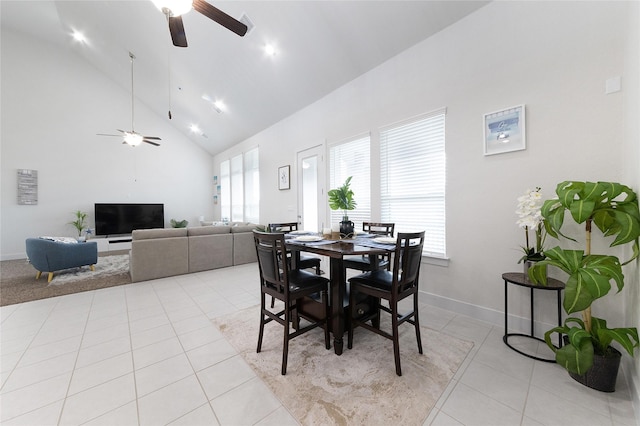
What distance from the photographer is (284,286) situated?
5.71 ft

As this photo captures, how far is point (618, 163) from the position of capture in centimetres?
175

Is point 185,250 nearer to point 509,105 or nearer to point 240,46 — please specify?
point 240,46

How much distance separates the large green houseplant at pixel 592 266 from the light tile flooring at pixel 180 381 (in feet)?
0.91

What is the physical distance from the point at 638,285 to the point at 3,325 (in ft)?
17.5

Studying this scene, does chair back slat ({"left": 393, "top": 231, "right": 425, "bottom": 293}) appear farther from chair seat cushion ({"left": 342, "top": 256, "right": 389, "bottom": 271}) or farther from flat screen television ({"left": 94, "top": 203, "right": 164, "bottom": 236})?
flat screen television ({"left": 94, "top": 203, "right": 164, "bottom": 236})

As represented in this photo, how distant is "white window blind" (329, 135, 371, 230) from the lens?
356 cm

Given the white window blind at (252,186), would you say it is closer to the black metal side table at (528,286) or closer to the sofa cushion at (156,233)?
the sofa cushion at (156,233)

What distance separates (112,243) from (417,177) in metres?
7.97

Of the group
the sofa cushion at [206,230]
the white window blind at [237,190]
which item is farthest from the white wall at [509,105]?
the white window blind at [237,190]

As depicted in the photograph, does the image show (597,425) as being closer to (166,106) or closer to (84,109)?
(166,106)

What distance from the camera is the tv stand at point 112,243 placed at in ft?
20.8

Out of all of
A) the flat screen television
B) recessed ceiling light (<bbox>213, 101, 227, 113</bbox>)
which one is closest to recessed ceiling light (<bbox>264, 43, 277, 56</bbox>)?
recessed ceiling light (<bbox>213, 101, 227, 113</bbox>)

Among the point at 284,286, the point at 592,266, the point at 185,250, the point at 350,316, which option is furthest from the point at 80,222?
the point at 592,266

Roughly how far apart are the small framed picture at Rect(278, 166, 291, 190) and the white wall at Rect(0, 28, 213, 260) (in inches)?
187
